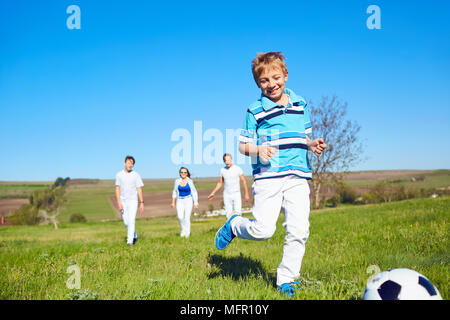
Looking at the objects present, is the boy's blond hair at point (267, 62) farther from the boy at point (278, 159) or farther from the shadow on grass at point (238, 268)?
the shadow on grass at point (238, 268)

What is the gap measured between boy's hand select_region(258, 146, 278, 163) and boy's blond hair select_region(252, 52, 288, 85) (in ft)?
3.09

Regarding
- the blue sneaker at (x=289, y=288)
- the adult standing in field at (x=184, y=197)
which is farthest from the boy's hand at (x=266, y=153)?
Answer: the adult standing in field at (x=184, y=197)

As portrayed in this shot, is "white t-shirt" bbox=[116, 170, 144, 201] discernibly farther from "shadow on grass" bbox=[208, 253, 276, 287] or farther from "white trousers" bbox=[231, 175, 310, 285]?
"white trousers" bbox=[231, 175, 310, 285]

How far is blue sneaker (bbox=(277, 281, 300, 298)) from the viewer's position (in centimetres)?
336

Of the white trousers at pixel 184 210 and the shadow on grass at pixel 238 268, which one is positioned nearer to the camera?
the shadow on grass at pixel 238 268

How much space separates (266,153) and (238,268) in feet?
7.64

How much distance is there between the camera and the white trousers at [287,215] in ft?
11.9

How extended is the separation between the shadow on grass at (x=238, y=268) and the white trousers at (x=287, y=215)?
0.59 metres

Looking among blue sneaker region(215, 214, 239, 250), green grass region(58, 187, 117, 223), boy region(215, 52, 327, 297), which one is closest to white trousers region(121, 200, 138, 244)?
blue sneaker region(215, 214, 239, 250)

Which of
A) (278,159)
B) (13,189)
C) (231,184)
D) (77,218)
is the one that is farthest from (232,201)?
(13,189)
